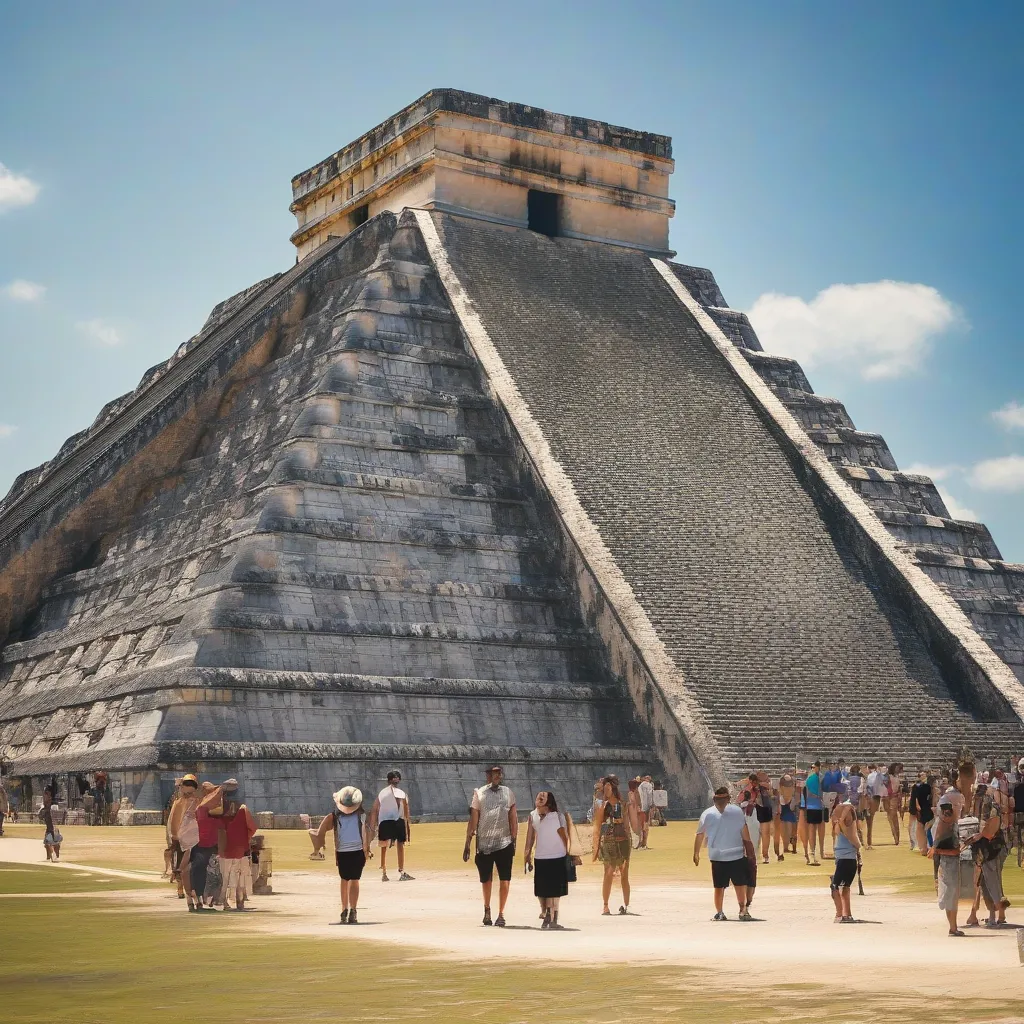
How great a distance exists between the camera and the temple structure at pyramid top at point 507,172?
29.8 m

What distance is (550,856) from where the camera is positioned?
9.89 metres

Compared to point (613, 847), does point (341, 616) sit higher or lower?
higher

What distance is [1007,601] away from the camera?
24.2m

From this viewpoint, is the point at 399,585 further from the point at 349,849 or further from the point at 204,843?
the point at 349,849

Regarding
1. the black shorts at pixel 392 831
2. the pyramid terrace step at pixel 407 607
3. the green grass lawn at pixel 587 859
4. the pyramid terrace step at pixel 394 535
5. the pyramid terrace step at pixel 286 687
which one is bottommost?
the green grass lawn at pixel 587 859

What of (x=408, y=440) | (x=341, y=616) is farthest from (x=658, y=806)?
(x=408, y=440)

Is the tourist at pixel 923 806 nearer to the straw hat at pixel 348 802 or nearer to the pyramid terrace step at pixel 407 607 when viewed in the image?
the straw hat at pixel 348 802

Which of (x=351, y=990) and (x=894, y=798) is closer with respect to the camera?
(x=351, y=990)

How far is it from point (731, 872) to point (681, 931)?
0.86m

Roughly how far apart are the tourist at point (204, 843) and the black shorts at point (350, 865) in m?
0.97

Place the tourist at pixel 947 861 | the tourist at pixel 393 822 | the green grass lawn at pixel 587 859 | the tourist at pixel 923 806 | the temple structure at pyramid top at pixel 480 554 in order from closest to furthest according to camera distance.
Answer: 1. the tourist at pixel 947 861
2. the green grass lawn at pixel 587 859
3. the tourist at pixel 393 822
4. the tourist at pixel 923 806
5. the temple structure at pyramid top at pixel 480 554

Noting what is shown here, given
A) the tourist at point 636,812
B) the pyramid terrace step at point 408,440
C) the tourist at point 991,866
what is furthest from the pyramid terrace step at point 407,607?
the tourist at point 991,866

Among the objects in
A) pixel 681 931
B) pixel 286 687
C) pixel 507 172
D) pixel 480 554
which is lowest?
pixel 681 931

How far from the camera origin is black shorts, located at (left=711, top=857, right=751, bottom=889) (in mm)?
10219
